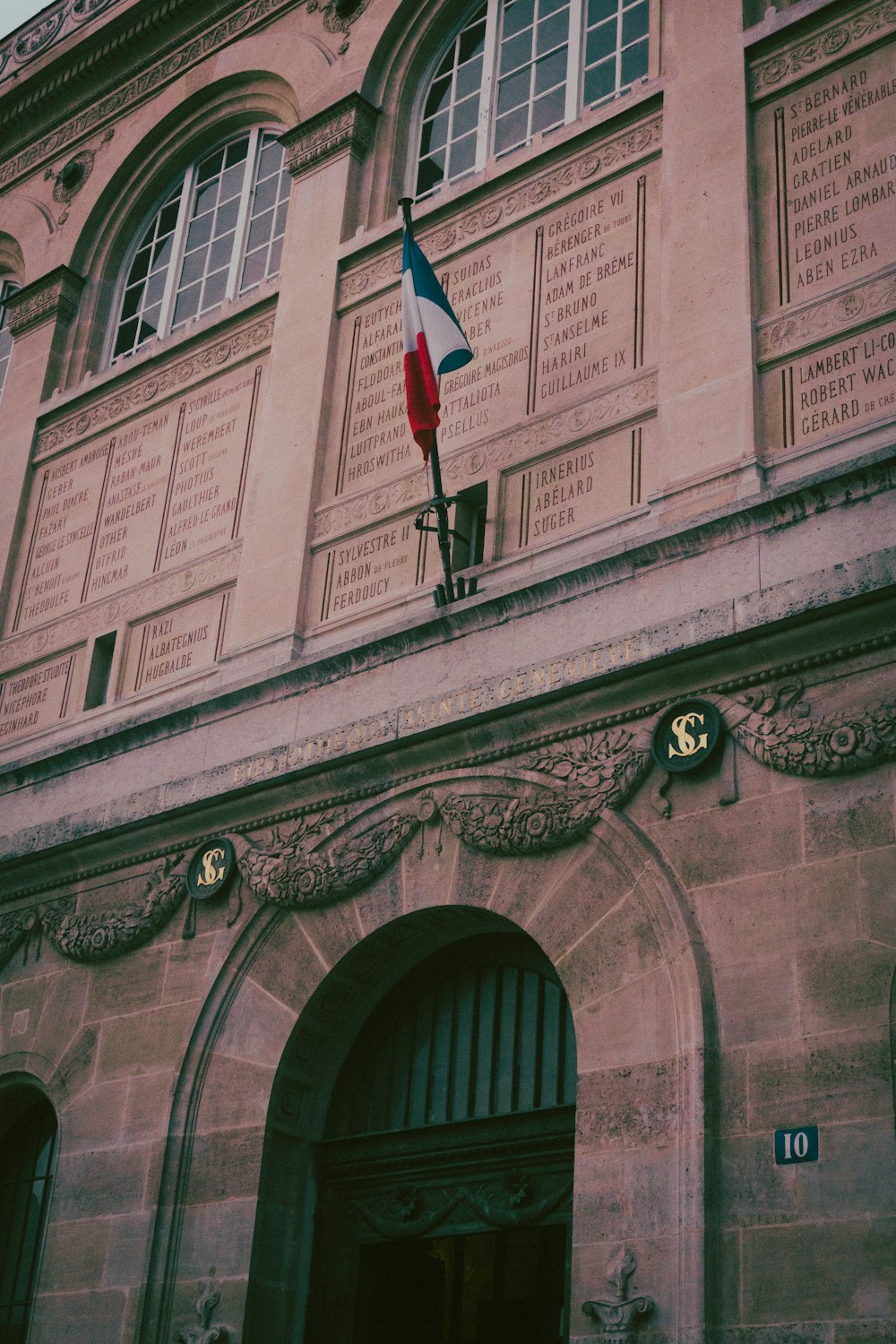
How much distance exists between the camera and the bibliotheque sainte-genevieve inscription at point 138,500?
16.3 meters

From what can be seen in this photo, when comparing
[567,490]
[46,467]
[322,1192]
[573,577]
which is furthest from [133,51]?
[322,1192]

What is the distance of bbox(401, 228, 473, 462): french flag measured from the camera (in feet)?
43.8

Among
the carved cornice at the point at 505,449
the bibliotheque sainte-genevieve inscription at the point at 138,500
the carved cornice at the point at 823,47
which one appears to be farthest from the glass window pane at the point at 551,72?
the carved cornice at the point at 505,449

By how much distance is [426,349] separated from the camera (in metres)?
13.5

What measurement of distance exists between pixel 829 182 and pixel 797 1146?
289 inches

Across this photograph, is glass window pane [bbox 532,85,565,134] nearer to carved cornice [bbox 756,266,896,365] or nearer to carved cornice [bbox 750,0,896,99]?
carved cornice [bbox 750,0,896,99]

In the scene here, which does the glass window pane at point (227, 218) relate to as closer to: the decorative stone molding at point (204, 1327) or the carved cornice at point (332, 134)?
the carved cornice at point (332, 134)

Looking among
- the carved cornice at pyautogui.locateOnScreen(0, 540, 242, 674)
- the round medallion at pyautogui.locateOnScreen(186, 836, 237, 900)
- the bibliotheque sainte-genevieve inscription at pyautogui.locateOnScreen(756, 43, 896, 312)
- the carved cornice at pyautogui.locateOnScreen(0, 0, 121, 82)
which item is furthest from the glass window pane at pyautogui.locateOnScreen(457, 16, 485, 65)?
the round medallion at pyautogui.locateOnScreen(186, 836, 237, 900)

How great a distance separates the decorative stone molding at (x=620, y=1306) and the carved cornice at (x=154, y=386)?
9.85 metres

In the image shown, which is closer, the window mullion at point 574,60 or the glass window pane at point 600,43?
the window mullion at point 574,60

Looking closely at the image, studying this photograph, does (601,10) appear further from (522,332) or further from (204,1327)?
(204,1327)

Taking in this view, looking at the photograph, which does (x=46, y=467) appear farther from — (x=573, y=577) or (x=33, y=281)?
(x=573, y=577)

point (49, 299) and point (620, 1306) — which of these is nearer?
point (620, 1306)

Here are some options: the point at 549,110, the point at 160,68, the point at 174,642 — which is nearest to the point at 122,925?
the point at 174,642
